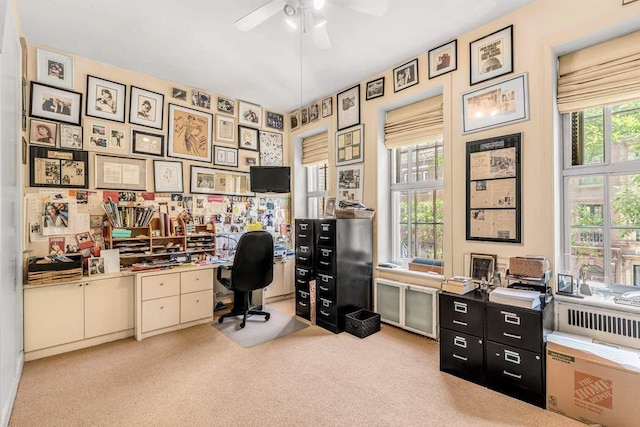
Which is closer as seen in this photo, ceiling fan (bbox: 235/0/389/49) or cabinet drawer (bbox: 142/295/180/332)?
ceiling fan (bbox: 235/0/389/49)

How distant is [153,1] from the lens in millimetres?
2285

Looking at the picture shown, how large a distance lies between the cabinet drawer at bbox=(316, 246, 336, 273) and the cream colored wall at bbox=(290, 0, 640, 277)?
1.13 meters

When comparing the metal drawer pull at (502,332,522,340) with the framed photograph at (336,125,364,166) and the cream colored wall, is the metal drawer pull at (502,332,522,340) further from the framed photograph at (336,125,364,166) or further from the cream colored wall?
the framed photograph at (336,125,364,166)

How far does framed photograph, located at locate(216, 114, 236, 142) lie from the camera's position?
13.4ft

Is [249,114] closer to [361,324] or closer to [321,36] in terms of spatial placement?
[321,36]

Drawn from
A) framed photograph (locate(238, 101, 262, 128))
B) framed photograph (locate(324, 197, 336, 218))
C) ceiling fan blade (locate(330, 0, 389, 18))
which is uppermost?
framed photograph (locate(238, 101, 262, 128))

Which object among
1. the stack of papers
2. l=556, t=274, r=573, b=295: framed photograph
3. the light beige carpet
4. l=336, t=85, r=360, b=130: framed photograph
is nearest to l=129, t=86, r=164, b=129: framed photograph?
l=336, t=85, r=360, b=130: framed photograph

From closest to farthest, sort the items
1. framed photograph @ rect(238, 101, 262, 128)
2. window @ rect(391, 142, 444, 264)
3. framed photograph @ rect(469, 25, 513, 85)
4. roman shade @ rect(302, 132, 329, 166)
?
1. framed photograph @ rect(469, 25, 513, 85)
2. window @ rect(391, 142, 444, 264)
3. framed photograph @ rect(238, 101, 262, 128)
4. roman shade @ rect(302, 132, 329, 166)

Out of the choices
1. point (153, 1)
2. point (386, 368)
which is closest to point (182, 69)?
point (153, 1)

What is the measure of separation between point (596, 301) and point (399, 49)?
8.79 feet

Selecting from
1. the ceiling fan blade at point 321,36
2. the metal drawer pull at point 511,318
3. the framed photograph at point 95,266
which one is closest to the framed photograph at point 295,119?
the ceiling fan blade at point 321,36

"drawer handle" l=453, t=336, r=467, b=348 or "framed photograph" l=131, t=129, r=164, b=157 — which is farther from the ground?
"framed photograph" l=131, t=129, r=164, b=157


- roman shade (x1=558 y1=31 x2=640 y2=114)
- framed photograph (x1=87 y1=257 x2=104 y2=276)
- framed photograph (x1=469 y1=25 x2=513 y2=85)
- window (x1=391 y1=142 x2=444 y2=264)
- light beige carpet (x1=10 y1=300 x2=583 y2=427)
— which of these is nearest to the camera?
light beige carpet (x1=10 y1=300 x2=583 y2=427)

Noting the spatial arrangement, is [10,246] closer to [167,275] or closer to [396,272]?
[167,275]
